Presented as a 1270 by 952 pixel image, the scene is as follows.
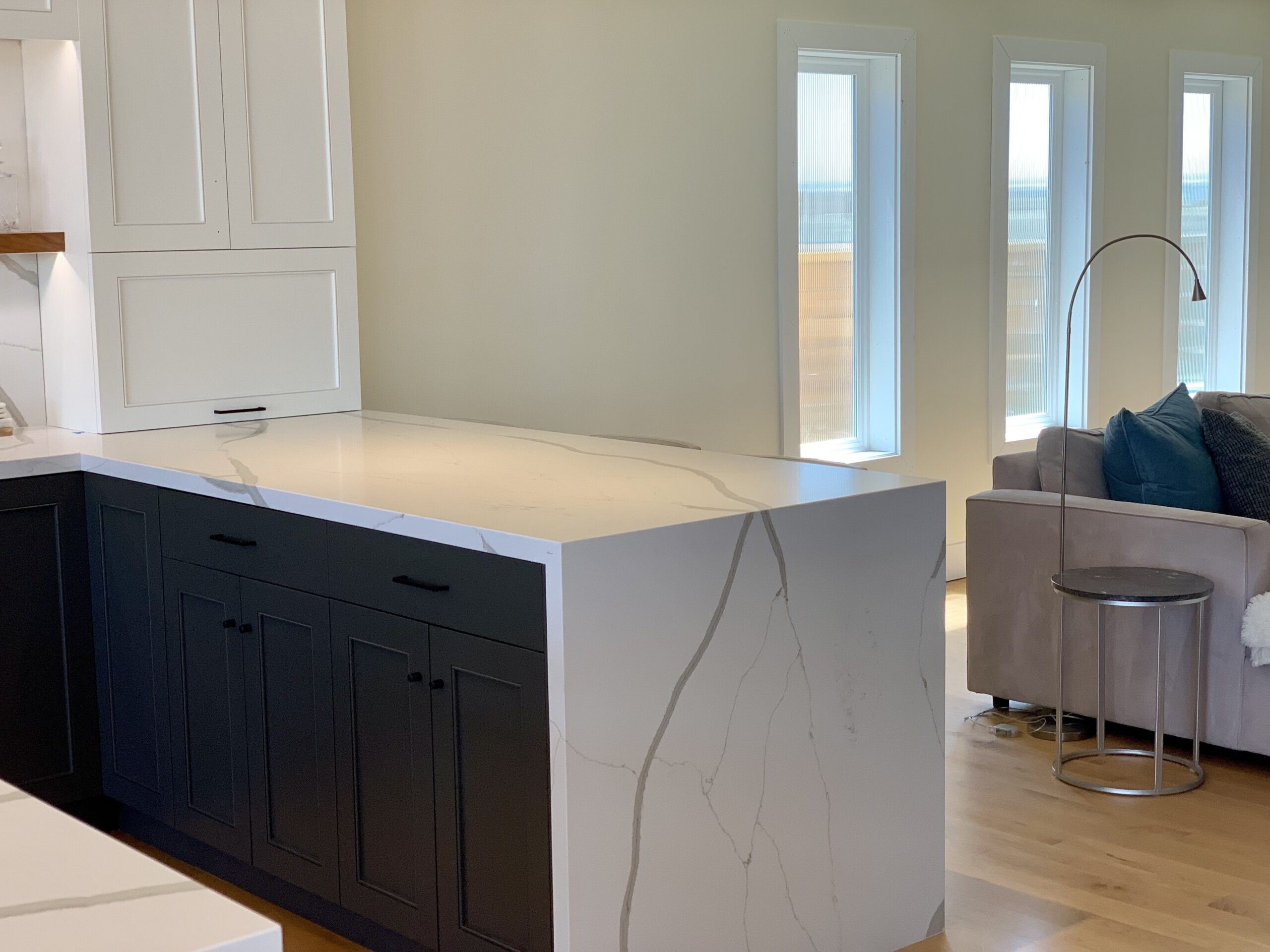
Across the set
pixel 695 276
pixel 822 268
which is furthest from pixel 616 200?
pixel 822 268

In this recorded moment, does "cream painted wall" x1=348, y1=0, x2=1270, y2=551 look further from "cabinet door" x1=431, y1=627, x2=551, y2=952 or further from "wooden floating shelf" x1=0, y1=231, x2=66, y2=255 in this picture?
"cabinet door" x1=431, y1=627, x2=551, y2=952

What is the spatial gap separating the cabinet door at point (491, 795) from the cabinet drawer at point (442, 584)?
37 mm

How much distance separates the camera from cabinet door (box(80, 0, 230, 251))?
347 centimetres

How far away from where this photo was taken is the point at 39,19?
11.1ft

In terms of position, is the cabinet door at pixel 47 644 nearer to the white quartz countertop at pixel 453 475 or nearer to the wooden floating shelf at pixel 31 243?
the white quartz countertop at pixel 453 475

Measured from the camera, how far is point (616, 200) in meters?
4.79

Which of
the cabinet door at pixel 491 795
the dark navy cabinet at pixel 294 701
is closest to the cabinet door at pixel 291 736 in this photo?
the dark navy cabinet at pixel 294 701

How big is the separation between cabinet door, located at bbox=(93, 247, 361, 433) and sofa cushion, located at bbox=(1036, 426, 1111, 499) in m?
2.05

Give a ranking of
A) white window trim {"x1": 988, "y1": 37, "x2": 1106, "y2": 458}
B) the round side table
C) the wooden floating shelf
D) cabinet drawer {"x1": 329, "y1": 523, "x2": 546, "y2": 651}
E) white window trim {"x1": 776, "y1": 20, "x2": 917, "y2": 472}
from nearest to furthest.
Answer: cabinet drawer {"x1": 329, "y1": 523, "x2": 546, "y2": 651}, the wooden floating shelf, the round side table, white window trim {"x1": 776, "y1": 20, "x2": 917, "y2": 472}, white window trim {"x1": 988, "y1": 37, "x2": 1106, "y2": 458}

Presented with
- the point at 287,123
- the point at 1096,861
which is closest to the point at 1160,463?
the point at 1096,861

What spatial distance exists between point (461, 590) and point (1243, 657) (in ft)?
7.62

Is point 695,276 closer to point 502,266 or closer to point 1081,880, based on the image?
point 502,266

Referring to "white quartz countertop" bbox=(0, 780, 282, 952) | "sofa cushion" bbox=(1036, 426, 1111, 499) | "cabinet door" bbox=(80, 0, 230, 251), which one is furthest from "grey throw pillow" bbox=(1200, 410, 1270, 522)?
"white quartz countertop" bbox=(0, 780, 282, 952)

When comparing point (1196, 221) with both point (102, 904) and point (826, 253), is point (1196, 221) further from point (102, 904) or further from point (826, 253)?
point (102, 904)
